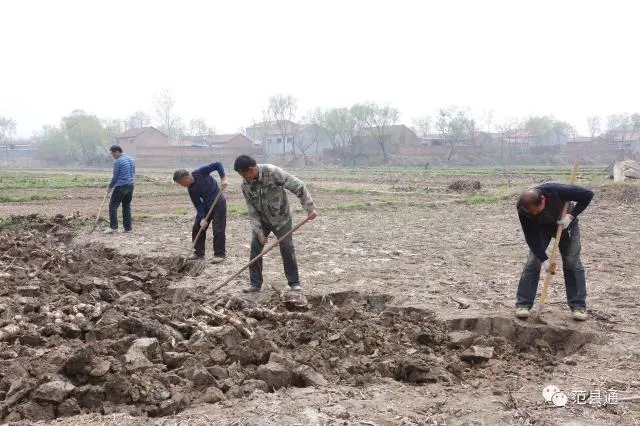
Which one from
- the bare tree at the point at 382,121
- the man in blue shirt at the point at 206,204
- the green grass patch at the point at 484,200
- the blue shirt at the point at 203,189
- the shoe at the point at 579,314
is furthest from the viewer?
the bare tree at the point at 382,121

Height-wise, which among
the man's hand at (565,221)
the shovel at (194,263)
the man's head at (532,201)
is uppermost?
the man's head at (532,201)

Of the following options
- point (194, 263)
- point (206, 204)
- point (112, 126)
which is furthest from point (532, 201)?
point (112, 126)

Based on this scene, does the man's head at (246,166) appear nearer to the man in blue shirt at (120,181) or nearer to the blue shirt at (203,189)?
the blue shirt at (203,189)

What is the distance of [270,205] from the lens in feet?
19.9

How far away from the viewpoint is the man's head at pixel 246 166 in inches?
223

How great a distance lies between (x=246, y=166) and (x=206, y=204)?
2489 millimetres

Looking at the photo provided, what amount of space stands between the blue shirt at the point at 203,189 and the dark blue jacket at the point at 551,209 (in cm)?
438

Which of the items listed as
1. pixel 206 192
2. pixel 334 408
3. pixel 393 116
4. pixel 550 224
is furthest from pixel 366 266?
pixel 393 116

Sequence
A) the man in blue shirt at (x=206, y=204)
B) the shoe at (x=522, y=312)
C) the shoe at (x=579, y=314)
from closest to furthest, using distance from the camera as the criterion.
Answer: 1. the shoe at (x=579, y=314)
2. the shoe at (x=522, y=312)
3. the man in blue shirt at (x=206, y=204)

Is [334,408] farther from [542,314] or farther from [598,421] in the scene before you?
[542,314]

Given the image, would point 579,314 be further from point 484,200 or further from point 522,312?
point 484,200

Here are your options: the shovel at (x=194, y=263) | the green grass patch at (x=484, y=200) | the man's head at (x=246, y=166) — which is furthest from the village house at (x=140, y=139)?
the man's head at (x=246, y=166)

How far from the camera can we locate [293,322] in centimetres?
527

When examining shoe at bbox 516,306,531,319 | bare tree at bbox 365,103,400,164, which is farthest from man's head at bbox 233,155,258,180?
bare tree at bbox 365,103,400,164
